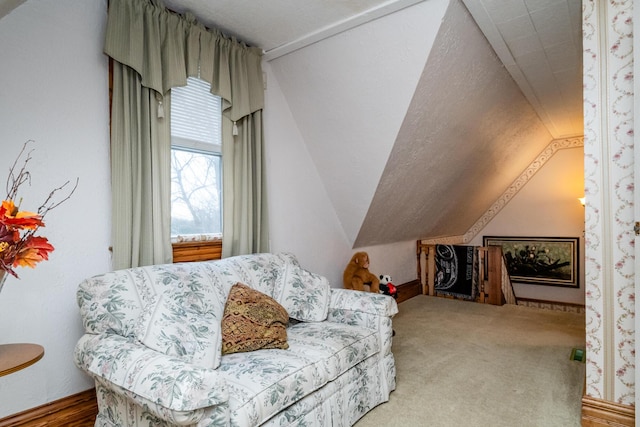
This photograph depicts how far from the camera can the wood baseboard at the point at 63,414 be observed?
1.76 meters

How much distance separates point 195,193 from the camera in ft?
8.61

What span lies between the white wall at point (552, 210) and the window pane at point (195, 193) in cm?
498

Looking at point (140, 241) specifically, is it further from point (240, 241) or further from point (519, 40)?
point (519, 40)

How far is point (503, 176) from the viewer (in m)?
5.36

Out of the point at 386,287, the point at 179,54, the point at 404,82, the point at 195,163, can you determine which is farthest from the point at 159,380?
the point at 386,287

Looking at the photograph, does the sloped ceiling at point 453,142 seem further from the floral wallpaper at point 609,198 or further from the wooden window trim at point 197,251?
the wooden window trim at point 197,251

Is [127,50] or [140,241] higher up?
[127,50]

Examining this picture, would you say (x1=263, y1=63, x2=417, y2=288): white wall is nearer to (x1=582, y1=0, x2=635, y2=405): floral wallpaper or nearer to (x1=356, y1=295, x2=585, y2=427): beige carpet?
(x1=356, y1=295, x2=585, y2=427): beige carpet

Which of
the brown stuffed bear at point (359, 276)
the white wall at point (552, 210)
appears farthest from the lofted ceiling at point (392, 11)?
the white wall at point (552, 210)

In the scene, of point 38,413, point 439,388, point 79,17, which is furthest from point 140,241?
point 439,388

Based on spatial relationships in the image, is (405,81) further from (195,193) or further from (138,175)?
(138,175)

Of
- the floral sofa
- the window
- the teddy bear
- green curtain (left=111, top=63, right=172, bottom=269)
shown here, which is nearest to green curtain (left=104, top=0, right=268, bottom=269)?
green curtain (left=111, top=63, right=172, bottom=269)

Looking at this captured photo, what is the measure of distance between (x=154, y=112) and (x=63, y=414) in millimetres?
1671

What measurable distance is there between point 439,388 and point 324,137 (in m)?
2.14
